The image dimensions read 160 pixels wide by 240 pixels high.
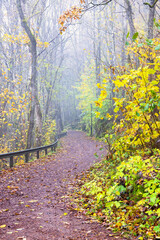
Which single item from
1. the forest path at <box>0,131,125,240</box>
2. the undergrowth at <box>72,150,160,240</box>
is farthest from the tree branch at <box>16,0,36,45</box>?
the undergrowth at <box>72,150,160,240</box>

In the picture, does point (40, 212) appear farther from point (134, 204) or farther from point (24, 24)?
point (24, 24)

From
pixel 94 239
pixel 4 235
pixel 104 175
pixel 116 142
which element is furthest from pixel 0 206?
pixel 116 142

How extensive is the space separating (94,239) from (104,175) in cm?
351

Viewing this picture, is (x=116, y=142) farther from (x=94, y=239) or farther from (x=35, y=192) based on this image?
(x=94, y=239)

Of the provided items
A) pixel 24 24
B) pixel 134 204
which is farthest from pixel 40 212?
pixel 24 24

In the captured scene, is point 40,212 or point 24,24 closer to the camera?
point 40,212

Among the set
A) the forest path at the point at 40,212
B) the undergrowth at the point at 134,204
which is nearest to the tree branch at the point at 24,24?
the forest path at the point at 40,212

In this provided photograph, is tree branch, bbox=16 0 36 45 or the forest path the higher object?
tree branch, bbox=16 0 36 45

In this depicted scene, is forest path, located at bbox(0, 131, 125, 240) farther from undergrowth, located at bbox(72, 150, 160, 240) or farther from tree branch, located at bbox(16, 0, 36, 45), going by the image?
tree branch, located at bbox(16, 0, 36, 45)

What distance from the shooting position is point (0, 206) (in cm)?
503

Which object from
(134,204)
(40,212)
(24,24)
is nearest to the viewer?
(134,204)

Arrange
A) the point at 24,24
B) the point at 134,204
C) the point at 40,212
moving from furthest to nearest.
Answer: the point at 24,24, the point at 40,212, the point at 134,204

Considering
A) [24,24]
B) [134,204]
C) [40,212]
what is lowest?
[40,212]

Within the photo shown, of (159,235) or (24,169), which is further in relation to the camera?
(24,169)
